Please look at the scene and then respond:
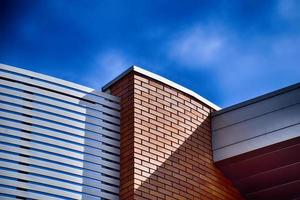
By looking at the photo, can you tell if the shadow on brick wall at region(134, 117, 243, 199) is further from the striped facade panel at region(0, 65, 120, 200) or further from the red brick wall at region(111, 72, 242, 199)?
the striped facade panel at region(0, 65, 120, 200)

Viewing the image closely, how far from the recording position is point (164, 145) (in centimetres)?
845

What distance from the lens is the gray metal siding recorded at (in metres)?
8.59

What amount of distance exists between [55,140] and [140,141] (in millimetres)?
1031

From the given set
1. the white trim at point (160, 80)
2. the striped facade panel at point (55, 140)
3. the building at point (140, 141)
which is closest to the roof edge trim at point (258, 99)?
the building at point (140, 141)

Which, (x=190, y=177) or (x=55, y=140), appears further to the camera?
(x=190, y=177)

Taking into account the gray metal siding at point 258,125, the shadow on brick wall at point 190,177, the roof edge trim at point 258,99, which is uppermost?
the roof edge trim at point 258,99

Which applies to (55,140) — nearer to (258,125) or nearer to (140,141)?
(140,141)

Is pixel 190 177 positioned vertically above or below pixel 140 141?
below

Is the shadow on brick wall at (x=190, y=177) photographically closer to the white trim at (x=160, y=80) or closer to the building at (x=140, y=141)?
the building at (x=140, y=141)

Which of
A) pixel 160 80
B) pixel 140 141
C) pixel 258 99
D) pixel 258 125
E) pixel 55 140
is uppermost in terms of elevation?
pixel 160 80

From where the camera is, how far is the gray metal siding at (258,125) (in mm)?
8594

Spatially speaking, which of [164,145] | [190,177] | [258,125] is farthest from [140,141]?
[258,125]

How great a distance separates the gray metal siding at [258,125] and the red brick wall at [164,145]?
0.72 feet

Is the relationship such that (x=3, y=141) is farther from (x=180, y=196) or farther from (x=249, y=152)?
(x=249, y=152)
